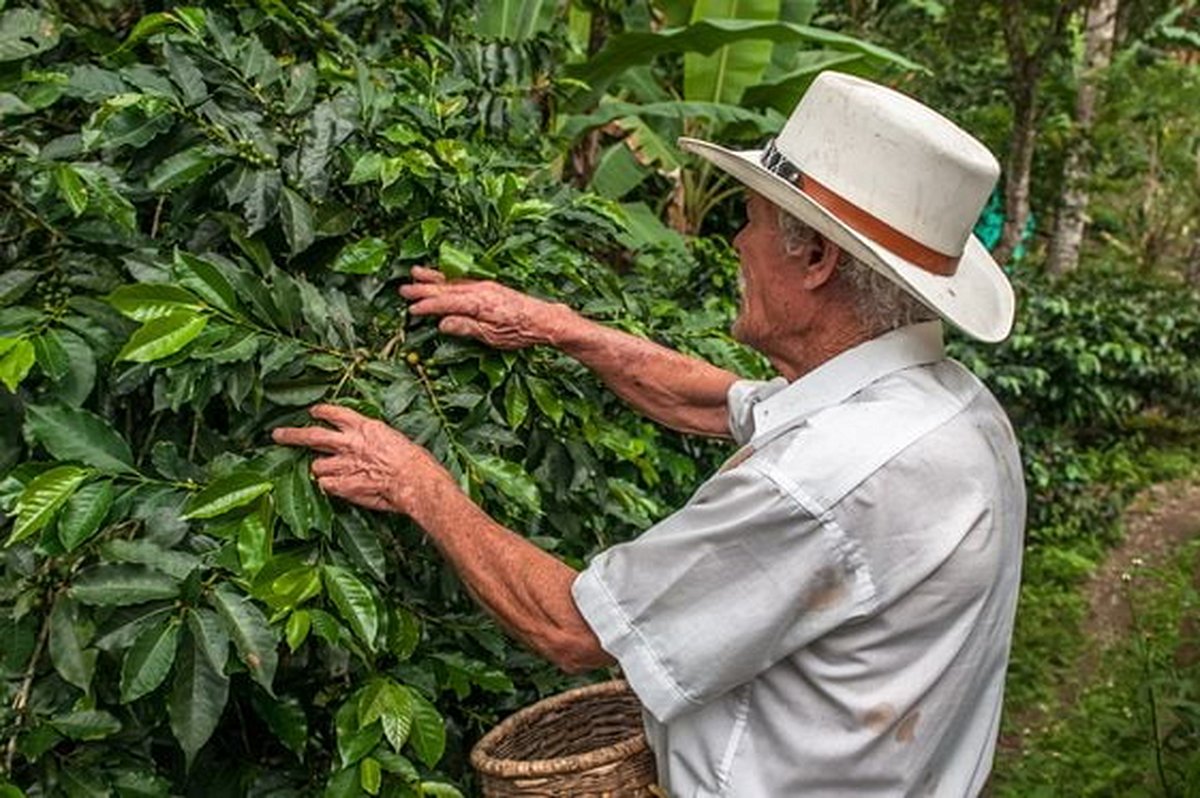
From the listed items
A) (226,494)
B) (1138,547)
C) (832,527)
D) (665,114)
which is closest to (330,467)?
(226,494)

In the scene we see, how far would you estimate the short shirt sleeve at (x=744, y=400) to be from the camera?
206 centimetres

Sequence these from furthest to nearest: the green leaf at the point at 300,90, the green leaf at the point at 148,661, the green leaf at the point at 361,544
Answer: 1. the green leaf at the point at 300,90
2. the green leaf at the point at 361,544
3. the green leaf at the point at 148,661

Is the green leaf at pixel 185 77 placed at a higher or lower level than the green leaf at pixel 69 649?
higher

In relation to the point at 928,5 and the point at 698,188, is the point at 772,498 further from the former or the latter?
the point at 928,5

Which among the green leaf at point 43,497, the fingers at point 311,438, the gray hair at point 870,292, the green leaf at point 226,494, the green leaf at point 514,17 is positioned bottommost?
the green leaf at point 514,17

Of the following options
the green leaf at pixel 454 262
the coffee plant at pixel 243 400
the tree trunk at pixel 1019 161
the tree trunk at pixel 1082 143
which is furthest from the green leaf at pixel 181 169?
the tree trunk at pixel 1082 143

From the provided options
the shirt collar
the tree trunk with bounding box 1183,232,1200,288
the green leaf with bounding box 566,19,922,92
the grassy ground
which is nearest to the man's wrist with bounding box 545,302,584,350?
the shirt collar

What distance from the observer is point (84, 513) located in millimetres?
1317

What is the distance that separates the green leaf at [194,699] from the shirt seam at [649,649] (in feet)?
1.49

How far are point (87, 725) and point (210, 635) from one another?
17cm

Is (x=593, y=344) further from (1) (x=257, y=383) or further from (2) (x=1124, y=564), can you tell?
(2) (x=1124, y=564)

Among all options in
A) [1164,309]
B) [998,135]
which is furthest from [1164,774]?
[998,135]

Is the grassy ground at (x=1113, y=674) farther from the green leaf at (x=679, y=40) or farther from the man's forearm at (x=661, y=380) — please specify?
the green leaf at (x=679, y=40)

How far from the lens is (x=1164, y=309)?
24.2ft
